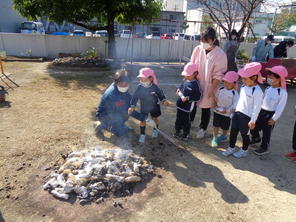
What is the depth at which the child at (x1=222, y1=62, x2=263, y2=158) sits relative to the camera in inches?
130

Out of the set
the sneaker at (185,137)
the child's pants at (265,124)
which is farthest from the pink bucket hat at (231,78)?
the sneaker at (185,137)

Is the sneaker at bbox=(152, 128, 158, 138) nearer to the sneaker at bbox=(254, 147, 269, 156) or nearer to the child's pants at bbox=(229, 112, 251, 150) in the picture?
the child's pants at bbox=(229, 112, 251, 150)

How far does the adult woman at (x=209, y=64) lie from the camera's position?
3.66 meters

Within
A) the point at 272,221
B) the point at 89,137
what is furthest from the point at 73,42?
the point at 272,221

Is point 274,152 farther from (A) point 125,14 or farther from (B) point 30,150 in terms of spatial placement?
(A) point 125,14

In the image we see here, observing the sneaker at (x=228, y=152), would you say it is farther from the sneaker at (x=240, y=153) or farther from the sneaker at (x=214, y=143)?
the sneaker at (x=214, y=143)

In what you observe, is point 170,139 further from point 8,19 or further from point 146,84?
point 8,19

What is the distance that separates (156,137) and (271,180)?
188 centimetres

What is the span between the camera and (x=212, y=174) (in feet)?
11.0

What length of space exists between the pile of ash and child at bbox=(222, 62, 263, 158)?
4.71 feet

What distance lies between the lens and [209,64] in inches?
148

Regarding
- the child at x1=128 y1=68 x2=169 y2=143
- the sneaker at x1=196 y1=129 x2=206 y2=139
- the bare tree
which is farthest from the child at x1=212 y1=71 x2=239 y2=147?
the bare tree

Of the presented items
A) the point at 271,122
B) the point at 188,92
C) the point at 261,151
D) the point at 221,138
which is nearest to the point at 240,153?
the point at 261,151

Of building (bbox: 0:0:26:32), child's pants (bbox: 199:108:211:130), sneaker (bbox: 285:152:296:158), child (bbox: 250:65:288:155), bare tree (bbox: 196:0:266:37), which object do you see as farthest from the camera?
building (bbox: 0:0:26:32)
